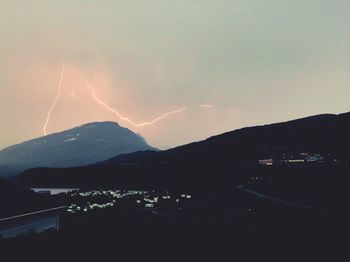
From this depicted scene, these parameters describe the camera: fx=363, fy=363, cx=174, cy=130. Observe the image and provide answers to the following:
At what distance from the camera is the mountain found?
6306 cm

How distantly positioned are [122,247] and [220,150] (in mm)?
92232

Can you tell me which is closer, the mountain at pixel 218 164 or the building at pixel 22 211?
the building at pixel 22 211

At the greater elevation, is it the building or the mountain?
the mountain

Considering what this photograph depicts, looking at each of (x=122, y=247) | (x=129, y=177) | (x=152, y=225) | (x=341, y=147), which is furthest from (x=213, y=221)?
(x=341, y=147)

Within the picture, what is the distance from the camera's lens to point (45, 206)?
47.2 ft

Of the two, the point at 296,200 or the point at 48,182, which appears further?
the point at 48,182

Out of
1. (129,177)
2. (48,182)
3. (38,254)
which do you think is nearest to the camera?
(38,254)

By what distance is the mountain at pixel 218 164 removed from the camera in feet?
207

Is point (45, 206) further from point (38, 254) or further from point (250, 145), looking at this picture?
point (250, 145)

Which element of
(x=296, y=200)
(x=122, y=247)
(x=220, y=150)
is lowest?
(x=296, y=200)

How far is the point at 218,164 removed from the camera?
2753 inches

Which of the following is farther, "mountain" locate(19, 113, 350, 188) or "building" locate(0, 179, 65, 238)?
"mountain" locate(19, 113, 350, 188)

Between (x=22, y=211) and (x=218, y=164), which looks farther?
(x=218, y=164)

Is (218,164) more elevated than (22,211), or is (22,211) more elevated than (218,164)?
(218,164)
